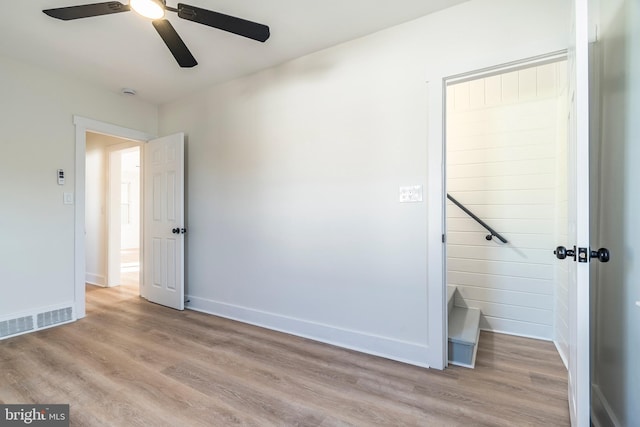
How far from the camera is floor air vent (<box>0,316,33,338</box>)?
103 inches

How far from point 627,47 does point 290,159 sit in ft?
7.17

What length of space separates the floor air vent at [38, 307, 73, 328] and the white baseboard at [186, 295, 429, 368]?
1.21 meters

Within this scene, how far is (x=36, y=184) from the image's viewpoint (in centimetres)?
284

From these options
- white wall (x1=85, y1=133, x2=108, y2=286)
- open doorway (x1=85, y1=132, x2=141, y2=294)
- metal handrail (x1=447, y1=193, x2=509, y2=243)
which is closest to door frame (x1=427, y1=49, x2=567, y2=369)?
metal handrail (x1=447, y1=193, x2=509, y2=243)

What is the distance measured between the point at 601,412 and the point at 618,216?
102 centimetres

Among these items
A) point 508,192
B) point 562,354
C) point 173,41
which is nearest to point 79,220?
point 173,41

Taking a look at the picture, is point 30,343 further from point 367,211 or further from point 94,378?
point 367,211

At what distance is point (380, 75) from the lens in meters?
2.28

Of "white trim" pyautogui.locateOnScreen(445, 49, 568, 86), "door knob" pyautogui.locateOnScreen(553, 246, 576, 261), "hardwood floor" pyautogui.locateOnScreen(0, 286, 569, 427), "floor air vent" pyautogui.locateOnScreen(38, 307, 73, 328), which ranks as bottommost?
"hardwood floor" pyautogui.locateOnScreen(0, 286, 569, 427)

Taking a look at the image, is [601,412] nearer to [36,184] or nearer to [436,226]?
[436,226]

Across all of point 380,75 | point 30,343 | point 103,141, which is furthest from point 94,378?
point 103,141

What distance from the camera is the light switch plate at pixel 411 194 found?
2127 millimetres

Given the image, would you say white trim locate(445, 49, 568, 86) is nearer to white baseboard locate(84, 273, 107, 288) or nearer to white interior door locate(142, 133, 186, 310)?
white interior door locate(142, 133, 186, 310)

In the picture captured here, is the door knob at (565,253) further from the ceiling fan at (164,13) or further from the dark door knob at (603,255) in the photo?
the ceiling fan at (164,13)
